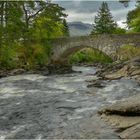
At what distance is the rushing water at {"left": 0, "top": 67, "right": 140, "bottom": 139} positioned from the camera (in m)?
13.9

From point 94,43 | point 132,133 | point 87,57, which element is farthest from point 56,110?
point 87,57

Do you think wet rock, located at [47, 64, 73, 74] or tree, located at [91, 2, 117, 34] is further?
tree, located at [91, 2, 117, 34]

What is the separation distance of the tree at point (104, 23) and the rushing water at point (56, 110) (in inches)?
2102

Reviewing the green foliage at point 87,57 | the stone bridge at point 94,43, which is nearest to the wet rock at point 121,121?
the stone bridge at point 94,43

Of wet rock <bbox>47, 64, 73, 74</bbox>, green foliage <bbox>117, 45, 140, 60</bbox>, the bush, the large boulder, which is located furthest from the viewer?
the bush

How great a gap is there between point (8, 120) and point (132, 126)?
5316 mm

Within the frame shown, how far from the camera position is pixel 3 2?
4369 cm

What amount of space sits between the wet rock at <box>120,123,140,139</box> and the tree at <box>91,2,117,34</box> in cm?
6626

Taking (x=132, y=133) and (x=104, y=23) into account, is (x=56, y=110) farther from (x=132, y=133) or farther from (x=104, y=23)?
(x=104, y=23)

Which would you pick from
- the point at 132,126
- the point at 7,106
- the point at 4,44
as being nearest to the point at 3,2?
the point at 4,44

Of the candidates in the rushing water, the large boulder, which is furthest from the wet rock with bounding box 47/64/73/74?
the large boulder

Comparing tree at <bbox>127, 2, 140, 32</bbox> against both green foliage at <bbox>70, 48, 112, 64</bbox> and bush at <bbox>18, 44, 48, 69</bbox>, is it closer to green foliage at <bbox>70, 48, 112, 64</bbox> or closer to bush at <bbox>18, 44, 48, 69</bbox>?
green foliage at <bbox>70, 48, 112, 64</bbox>

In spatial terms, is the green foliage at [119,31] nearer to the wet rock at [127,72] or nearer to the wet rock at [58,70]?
the wet rock at [58,70]

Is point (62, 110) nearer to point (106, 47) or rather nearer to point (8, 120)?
point (8, 120)
